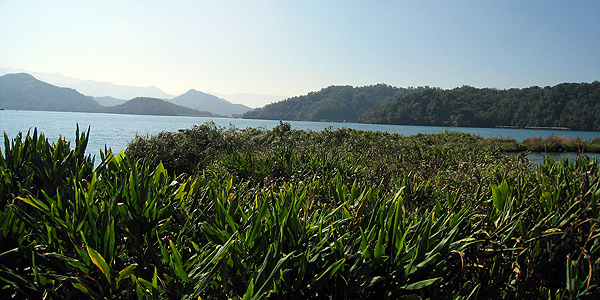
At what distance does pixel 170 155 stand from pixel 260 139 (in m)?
3.90

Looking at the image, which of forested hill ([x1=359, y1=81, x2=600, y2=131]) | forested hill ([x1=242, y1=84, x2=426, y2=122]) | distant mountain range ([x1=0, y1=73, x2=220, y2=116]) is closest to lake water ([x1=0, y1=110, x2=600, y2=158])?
forested hill ([x1=359, y1=81, x2=600, y2=131])

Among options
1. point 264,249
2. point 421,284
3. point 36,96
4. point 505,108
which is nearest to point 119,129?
point 264,249

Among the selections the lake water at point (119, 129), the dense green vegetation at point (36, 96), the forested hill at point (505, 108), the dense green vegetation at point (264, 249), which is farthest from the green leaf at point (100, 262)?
the dense green vegetation at point (36, 96)

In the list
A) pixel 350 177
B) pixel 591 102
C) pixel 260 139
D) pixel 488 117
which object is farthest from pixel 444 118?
pixel 350 177

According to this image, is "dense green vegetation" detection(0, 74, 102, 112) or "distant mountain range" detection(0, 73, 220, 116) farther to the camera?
"distant mountain range" detection(0, 73, 220, 116)

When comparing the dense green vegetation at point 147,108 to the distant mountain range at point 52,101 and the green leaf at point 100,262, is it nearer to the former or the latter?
the distant mountain range at point 52,101

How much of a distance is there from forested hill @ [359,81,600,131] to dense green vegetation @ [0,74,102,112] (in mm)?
123610

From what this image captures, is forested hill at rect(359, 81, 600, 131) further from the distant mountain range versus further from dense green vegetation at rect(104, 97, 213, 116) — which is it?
the distant mountain range

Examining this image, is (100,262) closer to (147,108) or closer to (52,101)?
(147,108)

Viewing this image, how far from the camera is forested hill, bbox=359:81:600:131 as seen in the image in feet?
212

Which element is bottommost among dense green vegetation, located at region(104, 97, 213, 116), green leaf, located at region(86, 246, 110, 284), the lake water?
the lake water

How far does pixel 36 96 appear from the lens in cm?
12119

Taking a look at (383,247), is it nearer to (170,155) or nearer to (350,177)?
(350,177)

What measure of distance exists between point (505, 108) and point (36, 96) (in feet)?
505
